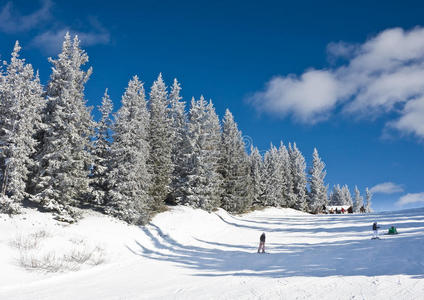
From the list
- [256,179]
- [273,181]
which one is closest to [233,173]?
[256,179]

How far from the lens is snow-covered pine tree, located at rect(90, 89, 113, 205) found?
27484 mm

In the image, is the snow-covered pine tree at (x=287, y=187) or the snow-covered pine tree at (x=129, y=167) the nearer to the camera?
the snow-covered pine tree at (x=129, y=167)

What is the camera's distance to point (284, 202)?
7150cm

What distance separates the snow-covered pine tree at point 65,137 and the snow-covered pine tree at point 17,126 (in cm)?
106

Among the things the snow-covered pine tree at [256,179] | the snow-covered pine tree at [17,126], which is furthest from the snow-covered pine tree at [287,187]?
the snow-covered pine tree at [17,126]

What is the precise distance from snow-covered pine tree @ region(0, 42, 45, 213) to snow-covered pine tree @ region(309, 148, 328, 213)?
68979 mm

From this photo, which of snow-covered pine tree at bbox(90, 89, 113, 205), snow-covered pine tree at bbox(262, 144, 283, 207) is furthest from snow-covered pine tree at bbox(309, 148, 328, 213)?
snow-covered pine tree at bbox(90, 89, 113, 205)

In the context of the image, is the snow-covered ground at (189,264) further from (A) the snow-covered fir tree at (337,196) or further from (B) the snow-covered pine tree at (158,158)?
(A) the snow-covered fir tree at (337,196)

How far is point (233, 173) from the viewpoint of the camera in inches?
1991

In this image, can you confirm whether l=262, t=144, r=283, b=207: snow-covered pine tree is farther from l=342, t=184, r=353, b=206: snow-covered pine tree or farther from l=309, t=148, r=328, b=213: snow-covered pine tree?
l=342, t=184, r=353, b=206: snow-covered pine tree

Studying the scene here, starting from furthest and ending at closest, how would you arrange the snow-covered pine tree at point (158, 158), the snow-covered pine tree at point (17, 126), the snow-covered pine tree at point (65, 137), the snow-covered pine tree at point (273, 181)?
the snow-covered pine tree at point (273, 181)
the snow-covered pine tree at point (158, 158)
the snow-covered pine tree at point (65, 137)
the snow-covered pine tree at point (17, 126)

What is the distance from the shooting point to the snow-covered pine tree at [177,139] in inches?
1590

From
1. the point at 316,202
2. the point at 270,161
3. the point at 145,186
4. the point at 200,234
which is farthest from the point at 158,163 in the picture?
the point at 316,202

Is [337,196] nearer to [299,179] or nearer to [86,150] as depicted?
[299,179]
